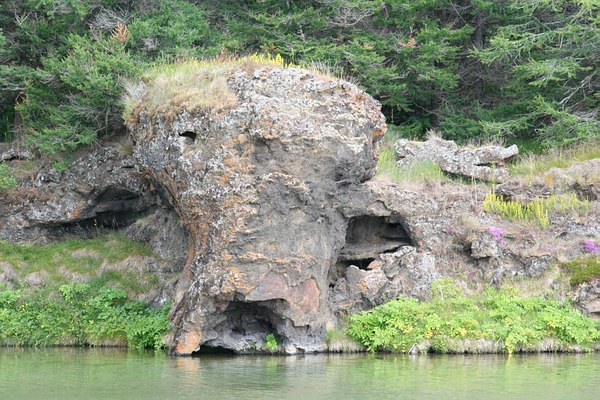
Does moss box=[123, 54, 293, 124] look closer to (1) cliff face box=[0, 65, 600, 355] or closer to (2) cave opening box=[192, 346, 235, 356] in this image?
(1) cliff face box=[0, 65, 600, 355]

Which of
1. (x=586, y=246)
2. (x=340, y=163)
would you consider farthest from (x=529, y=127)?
(x=340, y=163)

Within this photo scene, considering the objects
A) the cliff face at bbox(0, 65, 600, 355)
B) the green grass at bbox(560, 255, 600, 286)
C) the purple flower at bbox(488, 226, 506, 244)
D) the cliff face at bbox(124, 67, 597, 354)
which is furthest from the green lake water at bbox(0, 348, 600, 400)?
the purple flower at bbox(488, 226, 506, 244)

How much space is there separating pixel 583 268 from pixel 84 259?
12924 millimetres

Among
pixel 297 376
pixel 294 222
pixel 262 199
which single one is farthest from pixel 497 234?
pixel 297 376

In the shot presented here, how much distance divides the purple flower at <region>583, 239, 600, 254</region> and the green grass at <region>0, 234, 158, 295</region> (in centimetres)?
1084

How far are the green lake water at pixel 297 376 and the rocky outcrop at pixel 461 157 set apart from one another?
6.75m

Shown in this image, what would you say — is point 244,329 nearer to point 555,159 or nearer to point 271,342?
point 271,342

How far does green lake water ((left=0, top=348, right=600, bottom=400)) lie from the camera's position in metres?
12.3

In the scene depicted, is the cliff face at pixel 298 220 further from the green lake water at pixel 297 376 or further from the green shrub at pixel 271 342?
the green lake water at pixel 297 376

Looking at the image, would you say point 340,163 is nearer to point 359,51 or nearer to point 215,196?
point 215,196

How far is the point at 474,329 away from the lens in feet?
58.7

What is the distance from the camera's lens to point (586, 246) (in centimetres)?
1989

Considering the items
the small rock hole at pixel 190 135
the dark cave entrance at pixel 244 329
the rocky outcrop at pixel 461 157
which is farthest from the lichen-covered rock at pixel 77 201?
the rocky outcrop at pixel 461 157

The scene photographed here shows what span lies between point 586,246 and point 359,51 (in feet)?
30.2
